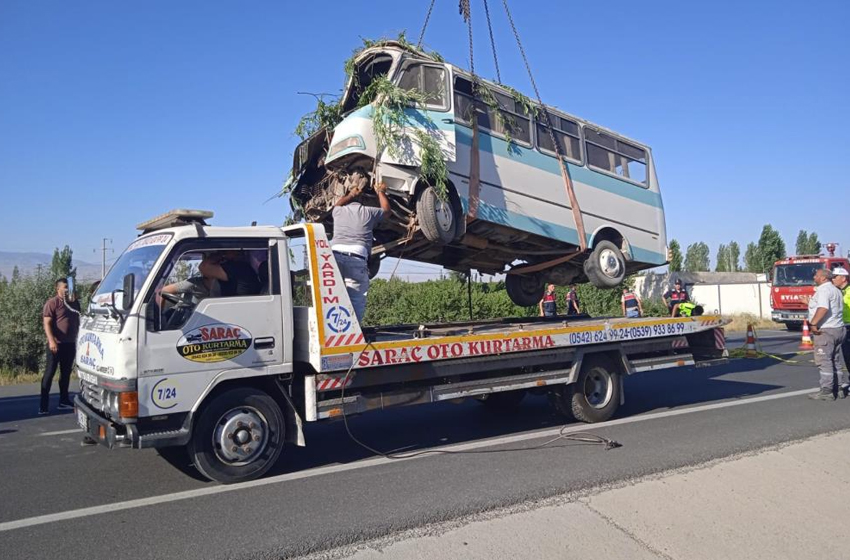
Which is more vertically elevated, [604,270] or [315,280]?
[604,270]

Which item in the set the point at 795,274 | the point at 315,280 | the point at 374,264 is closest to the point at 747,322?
the point at 795,274

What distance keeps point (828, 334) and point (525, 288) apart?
4208mm

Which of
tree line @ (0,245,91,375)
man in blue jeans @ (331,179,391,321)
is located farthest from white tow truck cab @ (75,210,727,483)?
tree line @ (0,245,91,375)

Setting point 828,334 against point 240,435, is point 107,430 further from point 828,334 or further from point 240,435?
point 828,334

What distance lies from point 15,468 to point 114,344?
214 cm

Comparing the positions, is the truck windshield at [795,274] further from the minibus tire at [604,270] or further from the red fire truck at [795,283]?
the minibus tire at [604,270]

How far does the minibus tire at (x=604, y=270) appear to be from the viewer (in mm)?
9164

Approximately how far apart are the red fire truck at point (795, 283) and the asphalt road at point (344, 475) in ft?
50.5

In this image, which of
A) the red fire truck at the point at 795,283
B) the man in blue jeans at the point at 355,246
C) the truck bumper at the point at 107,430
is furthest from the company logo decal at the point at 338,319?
the red fire truck at the point at 795,283

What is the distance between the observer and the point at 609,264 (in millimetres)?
9297

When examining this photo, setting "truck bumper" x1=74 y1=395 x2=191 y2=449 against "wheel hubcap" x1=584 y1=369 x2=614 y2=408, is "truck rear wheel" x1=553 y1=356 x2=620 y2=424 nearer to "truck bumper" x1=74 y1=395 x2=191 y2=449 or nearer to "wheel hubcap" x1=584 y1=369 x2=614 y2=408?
"wheel hubcap" x1=584 y1=369 x2=614 y2=408

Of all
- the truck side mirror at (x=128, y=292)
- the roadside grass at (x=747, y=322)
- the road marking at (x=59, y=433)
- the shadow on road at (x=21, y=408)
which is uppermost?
the truck side mirror at (x=128, y=292)

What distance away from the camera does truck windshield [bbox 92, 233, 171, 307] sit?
5.33 meters

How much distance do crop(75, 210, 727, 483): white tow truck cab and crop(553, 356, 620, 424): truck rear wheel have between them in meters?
1.45
